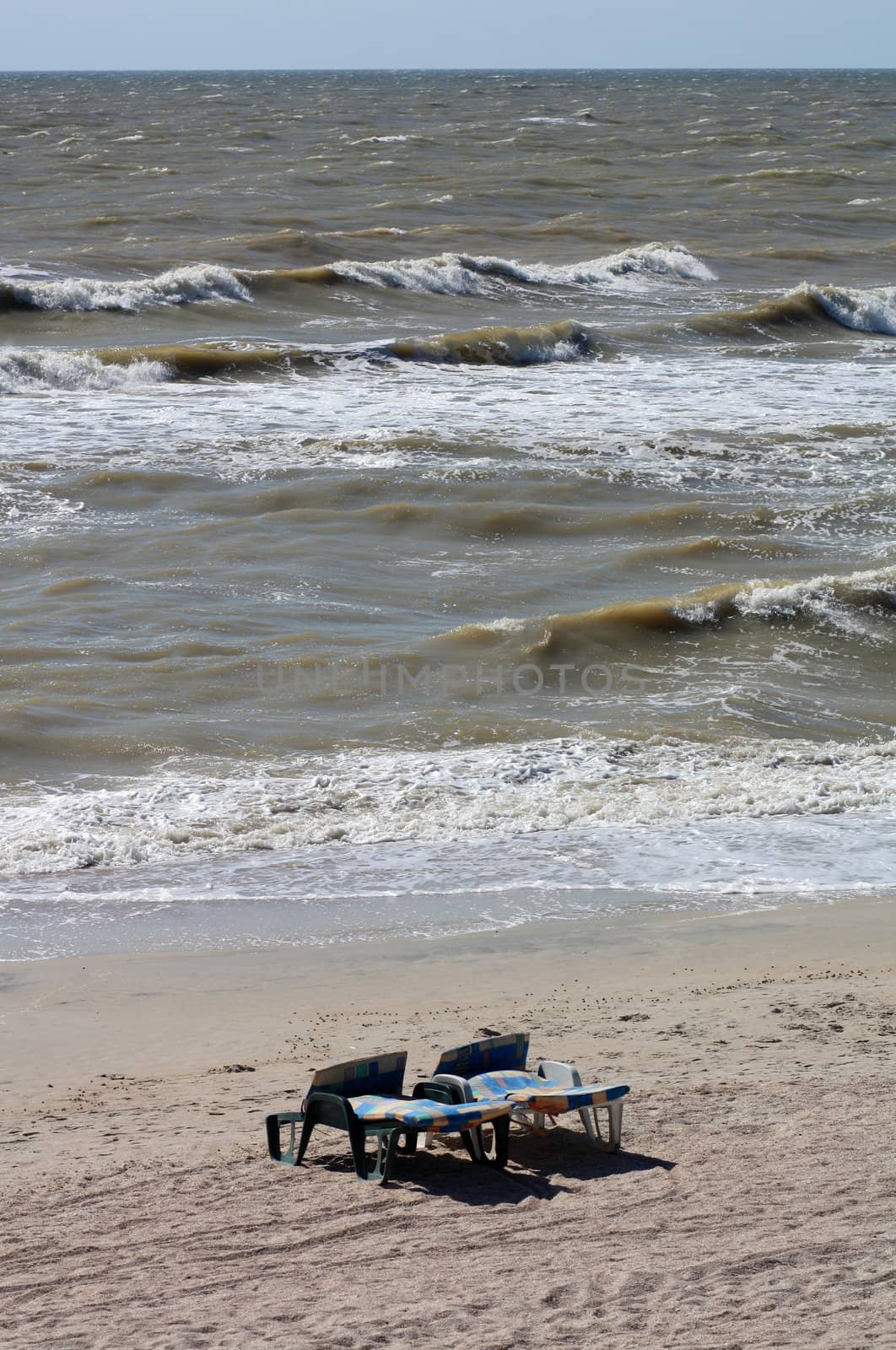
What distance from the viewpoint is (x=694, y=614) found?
1205 cm

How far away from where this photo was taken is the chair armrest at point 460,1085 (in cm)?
488

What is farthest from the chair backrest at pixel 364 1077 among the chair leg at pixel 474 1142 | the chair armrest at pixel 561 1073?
the chair armrest at pixel 561 1073

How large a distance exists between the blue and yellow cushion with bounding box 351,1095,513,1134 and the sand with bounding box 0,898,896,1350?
17 centimetres

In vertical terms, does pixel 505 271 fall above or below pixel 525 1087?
above

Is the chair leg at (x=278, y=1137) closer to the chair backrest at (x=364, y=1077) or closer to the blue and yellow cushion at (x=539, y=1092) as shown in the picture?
the chair backrest at (x=364, y=1077)

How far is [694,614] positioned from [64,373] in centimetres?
1164

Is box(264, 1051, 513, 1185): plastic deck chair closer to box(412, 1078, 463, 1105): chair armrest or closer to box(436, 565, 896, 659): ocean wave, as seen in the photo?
box(412, 1078, 463, 1105): chair armrest

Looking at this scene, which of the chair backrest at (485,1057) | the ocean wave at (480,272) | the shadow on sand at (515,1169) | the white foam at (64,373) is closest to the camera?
the shadow on sand at (515,1169)

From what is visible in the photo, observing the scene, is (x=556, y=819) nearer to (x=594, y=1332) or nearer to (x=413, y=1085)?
(x=413, y=1085)

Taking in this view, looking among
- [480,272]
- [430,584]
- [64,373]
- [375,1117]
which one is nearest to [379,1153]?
[375,1117]

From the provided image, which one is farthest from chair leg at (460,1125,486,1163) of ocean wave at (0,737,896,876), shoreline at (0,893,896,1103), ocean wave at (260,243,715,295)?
ocean wave at (260,243,715,295)

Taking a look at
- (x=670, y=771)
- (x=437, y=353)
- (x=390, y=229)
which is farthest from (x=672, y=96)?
(x=670, y=771)

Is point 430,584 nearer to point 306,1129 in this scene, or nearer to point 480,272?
point 306,1129

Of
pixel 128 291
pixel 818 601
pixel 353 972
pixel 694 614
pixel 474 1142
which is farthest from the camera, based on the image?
pixel 128 291
